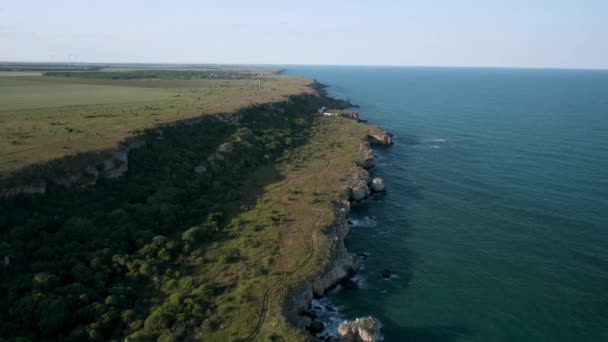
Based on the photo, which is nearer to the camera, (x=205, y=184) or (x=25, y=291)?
(x=25, y=291)

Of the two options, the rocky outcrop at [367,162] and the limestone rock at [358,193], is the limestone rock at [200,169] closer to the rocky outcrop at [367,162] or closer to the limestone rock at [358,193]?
the limestone rock at [358,193]

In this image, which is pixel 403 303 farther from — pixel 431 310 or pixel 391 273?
pixel 391 273

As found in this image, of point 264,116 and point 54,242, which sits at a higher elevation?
point 264,116

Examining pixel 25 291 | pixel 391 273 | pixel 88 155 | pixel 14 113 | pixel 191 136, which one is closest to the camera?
pixel 25 291

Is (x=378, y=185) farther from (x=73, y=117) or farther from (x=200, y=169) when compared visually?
(x=73, y=117)

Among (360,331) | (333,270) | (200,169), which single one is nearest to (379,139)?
(200,169)

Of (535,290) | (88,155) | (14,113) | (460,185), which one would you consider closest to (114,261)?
(88,155)

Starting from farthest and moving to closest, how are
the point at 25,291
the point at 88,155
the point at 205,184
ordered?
the point at 205,184 → the point at 88,155 → the point at 25,291

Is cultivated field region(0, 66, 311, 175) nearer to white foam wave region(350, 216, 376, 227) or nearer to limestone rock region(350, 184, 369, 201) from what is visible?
limestone rock region(350, 184, 369, 201)
